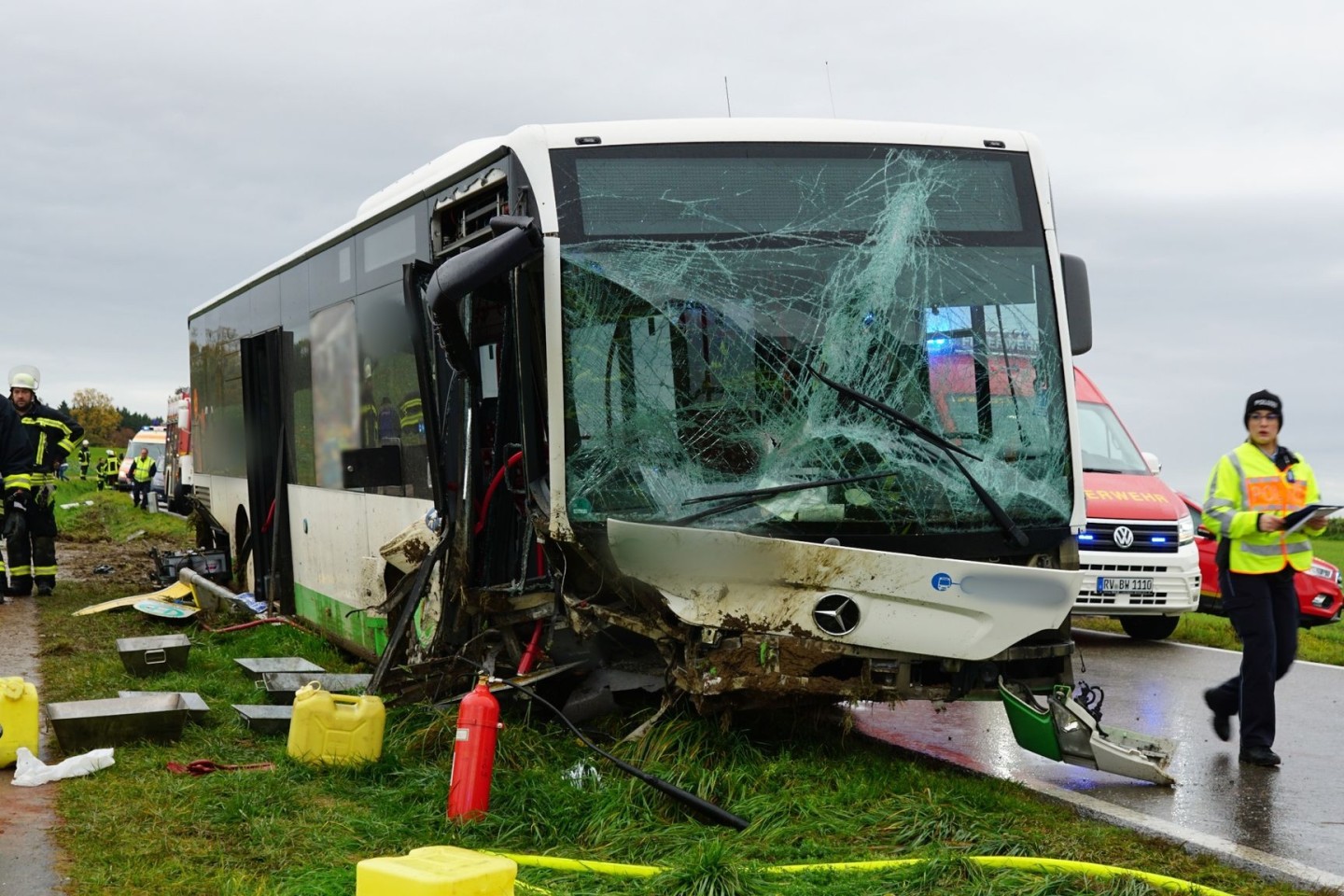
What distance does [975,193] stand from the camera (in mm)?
7684

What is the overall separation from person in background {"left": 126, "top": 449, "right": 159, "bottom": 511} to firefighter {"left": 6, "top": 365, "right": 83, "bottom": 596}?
2946 cm

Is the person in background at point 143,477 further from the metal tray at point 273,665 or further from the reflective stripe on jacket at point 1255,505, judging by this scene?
the reflective stripe on jacket at point 1255,505

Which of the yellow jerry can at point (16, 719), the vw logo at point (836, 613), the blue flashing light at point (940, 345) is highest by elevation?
the blue flashing light at point (940, 345)

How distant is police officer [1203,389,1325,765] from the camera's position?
8.50 metres

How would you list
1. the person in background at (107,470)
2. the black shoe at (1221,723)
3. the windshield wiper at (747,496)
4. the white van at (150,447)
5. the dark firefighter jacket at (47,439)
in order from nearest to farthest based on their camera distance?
the windshield wiper at (747,496) → the black shoe at (1221,723) → the dark firefighter jacket at (47,439) → the white van at (150,447) → the person in background at (107,470)

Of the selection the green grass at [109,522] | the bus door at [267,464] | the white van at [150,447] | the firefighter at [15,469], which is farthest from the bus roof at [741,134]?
Result: the white van at [150,447]

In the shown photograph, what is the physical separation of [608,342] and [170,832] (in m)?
2.85

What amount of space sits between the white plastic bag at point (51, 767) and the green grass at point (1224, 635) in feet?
31.8

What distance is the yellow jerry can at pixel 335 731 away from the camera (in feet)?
24.1

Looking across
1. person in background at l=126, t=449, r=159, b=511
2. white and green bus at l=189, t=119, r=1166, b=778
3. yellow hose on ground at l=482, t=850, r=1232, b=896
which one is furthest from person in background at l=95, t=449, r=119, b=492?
yellow hose on ground at l=482, t=850, r=1232, b=896

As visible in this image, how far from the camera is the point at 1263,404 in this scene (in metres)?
8.76

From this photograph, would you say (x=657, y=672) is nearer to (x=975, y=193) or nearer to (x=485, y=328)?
(x=485, y=328)

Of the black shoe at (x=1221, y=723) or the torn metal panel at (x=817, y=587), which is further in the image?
the black shoe at (x=1221, y=723)

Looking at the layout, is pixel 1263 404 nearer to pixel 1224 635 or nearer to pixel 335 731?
pixel 335 731
